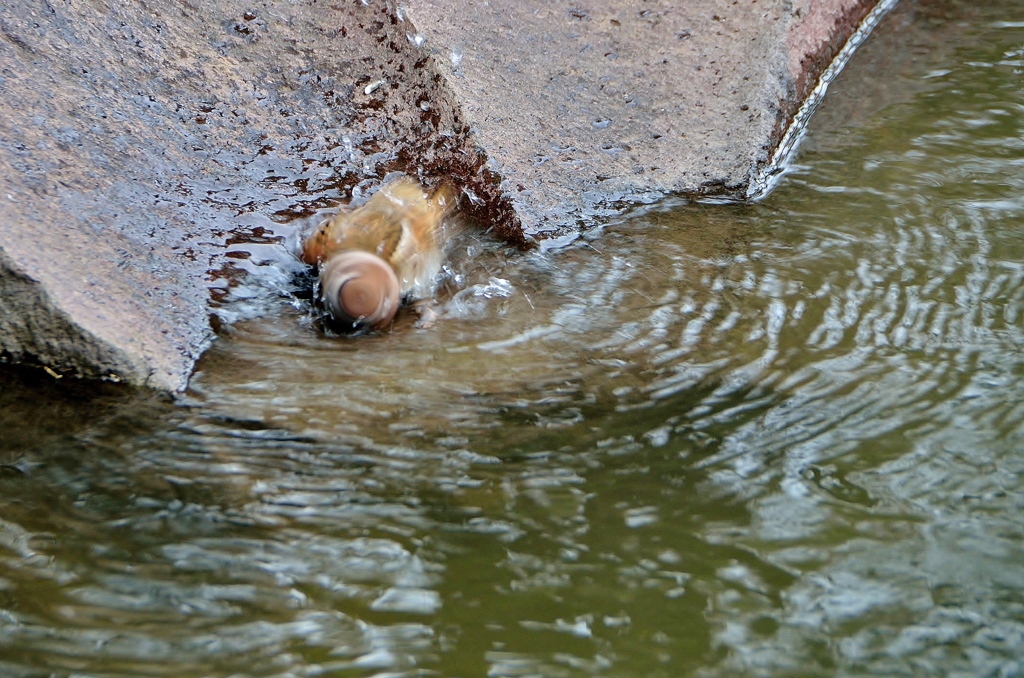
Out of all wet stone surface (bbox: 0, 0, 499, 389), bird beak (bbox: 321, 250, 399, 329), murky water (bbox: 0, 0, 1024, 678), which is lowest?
murky water (bbox: 0, 0, 1024, 678)

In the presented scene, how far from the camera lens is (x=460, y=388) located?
3.44 m

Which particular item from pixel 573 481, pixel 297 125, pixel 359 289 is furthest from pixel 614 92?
pixel 573 481

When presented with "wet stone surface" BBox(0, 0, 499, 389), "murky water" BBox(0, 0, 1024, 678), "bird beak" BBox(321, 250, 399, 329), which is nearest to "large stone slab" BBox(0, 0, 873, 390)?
"wet stone surface" BBox(0, 0, 499, 389)

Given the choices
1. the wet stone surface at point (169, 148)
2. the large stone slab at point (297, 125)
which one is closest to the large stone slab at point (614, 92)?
the large stone slab at point (297, 125)

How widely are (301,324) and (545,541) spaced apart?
4.68 ft

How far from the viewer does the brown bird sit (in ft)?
11.6

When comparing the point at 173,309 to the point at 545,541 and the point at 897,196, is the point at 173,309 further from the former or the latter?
the point at 897,196

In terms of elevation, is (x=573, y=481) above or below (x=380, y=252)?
below

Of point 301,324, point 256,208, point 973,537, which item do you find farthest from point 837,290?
point 256,208

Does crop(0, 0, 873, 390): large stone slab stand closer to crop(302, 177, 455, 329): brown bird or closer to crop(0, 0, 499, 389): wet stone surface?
crop(0, 0, 499, 389): wet stone surface

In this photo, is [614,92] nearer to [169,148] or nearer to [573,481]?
[169,148]

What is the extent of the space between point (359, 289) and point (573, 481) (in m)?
1.06

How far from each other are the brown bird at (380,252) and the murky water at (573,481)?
0.14 metres

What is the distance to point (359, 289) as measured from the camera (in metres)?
3.50
